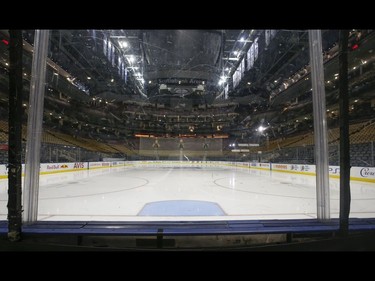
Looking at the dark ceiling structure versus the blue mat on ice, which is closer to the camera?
the blue mat on ice

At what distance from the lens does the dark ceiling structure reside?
4.32m

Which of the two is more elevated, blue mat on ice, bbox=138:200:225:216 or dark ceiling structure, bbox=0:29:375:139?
dark ceiling structure, bbox=0:29:375:139

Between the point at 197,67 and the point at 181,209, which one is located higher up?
the point at 197,67

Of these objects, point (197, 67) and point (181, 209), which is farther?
point (197, 67)

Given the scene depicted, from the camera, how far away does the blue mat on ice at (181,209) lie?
3530mm

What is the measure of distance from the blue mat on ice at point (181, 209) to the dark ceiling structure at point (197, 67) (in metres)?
2.23

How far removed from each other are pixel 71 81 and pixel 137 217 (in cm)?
932

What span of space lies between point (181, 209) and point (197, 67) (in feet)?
13.2

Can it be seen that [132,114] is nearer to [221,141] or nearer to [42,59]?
[221,141]

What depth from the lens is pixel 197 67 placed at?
649 cm

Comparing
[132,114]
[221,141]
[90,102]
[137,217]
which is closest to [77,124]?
[90,102]

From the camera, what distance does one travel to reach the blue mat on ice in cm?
353

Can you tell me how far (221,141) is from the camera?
815 inches

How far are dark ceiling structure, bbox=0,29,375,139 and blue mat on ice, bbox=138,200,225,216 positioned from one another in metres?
2.23
